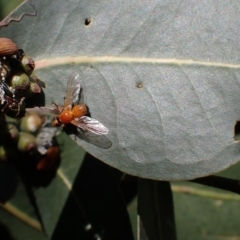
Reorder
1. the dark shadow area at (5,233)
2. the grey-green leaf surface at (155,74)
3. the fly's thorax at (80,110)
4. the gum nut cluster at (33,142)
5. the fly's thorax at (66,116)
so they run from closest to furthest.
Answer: the grey-green leaf surface at (155,74) < the fly's thorax at (80,110) < the fly's thorax at (66,116) < the gum nut cluster at (33,142) < the dark shadow area at (5,233)

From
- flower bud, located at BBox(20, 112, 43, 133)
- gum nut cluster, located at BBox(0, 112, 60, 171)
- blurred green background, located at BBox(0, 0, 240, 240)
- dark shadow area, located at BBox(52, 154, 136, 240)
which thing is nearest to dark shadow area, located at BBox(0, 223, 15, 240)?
blurred green background, located at BBox(0, 0, 240, 240)

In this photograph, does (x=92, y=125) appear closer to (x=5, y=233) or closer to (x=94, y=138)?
(x=94, y=138)

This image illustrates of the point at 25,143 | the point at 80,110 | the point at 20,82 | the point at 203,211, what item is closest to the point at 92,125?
the point at 80,110

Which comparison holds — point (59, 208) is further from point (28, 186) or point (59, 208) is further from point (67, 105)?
point (67, 105)

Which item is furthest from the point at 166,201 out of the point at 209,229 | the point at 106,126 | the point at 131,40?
the point at 209,229

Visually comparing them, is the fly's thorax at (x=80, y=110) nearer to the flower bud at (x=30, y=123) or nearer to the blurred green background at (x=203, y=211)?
the flower bud at (x=30, y=123)

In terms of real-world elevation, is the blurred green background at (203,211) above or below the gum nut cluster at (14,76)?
below

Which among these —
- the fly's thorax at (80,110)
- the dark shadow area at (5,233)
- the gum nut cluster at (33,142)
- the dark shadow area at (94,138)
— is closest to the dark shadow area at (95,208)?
the gum nut cluster at (33,142)
